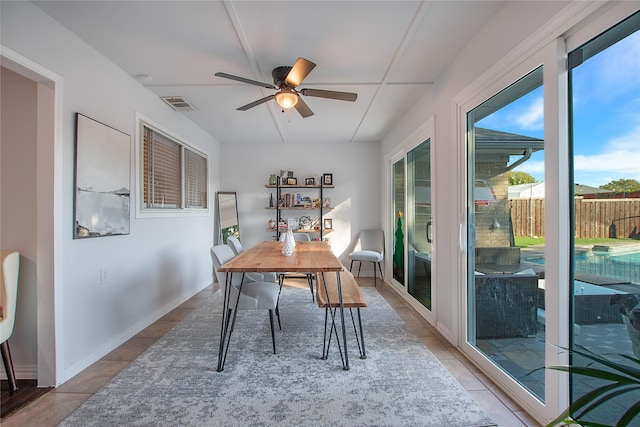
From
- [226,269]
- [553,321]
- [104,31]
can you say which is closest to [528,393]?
[553,321]

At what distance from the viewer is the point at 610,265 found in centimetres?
129

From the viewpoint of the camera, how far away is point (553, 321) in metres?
1.48

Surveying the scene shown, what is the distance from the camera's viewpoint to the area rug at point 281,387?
1624 mm

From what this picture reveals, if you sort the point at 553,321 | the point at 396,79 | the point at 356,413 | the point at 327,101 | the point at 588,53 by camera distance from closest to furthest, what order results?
the point at 588,53 < the point at 553,321 < the point at 356,413 < the point at 396,79 < the point at 327,101

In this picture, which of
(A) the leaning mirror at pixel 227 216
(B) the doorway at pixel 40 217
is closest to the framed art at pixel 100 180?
(B) the doorway at pixel 40 217

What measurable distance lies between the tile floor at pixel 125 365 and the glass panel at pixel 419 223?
0.54m

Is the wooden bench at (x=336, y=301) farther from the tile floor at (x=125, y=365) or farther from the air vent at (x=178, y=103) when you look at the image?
the air vent at (x=178, y=103)

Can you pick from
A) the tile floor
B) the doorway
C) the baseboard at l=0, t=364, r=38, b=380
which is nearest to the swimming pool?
the tile floor

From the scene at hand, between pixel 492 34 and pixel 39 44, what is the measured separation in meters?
2.93

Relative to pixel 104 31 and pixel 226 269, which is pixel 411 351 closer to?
pixel 226 269

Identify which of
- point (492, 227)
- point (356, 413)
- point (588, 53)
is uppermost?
point (588, 53)

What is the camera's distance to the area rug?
5.33 ft

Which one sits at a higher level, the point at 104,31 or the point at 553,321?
the point at 104,31

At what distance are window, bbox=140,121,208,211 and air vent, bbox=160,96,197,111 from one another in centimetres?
35
